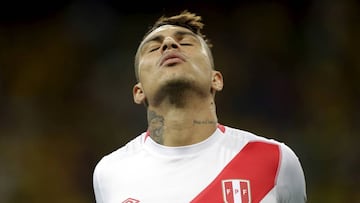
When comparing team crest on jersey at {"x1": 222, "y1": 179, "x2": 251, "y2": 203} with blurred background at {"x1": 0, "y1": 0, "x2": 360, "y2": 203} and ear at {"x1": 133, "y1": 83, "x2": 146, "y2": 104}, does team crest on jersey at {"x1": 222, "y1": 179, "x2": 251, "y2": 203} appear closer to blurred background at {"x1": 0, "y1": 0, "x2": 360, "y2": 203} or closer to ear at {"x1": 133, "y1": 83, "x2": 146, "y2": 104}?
ear at {"x1": 133, "y1": 83, "x2": 146, "y2": 104}

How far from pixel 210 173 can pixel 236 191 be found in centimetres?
11

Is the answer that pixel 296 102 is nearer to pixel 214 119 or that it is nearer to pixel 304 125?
pixel 304 125

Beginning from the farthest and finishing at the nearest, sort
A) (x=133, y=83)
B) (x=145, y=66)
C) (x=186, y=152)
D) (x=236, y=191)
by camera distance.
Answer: (x=133, y=83)
(x=145, y=66)
(x=186, y=152)
(x=236, y=191)

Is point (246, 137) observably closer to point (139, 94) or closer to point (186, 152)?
point (186, 152)

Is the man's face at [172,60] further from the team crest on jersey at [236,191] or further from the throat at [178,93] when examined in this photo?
the team crest on jersey at [236,191]

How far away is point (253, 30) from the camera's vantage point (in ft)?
14.5

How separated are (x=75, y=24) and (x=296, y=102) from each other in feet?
5.25

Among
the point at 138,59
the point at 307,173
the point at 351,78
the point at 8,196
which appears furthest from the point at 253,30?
the point at 138,59

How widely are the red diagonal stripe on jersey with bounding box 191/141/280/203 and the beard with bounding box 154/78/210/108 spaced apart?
0.25 meters

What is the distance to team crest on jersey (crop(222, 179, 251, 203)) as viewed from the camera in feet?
6.40

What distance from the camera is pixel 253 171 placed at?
2020 millimetres

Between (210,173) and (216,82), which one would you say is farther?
(216,82)

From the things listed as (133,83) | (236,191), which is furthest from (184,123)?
(133,83)

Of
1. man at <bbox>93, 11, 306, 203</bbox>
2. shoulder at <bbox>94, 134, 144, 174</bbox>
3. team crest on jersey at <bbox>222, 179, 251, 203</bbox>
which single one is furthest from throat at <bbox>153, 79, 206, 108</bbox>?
team crest on jersey at <bbox>222, 179, 251, 203</bbox>
